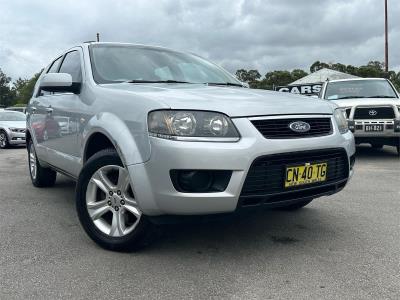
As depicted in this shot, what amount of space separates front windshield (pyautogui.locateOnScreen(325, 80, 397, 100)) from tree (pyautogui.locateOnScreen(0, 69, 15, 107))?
262ft

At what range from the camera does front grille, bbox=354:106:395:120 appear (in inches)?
333

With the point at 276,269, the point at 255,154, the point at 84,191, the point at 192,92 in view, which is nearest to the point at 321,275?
the point at 276,269

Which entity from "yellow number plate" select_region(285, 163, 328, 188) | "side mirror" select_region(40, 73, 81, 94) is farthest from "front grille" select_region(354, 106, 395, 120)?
"side mirror" select_region(40, 73, 81, 94)

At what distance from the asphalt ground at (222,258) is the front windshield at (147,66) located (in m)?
1.30

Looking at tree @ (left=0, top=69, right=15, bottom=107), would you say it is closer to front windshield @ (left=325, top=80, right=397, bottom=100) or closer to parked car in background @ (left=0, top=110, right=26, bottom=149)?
parked car in background @ (left=0, top=110, right=26, bottom=149)

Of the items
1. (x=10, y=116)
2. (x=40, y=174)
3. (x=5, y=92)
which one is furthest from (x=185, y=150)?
(x=5, y=92)

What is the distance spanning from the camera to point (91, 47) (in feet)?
14.4

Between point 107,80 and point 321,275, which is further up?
point 107,80

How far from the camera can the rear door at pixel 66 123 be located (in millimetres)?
4062

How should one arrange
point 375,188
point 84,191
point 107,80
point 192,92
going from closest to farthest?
point 192,92, point 84,191, point 107,80, point 375,188

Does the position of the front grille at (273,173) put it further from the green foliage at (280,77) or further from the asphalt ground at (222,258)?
the green foliage at (280,77)

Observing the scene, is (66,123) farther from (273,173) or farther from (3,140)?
(3,140)

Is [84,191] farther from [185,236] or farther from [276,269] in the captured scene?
[276,269]

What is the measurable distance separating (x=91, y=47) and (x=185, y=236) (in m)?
1.99
